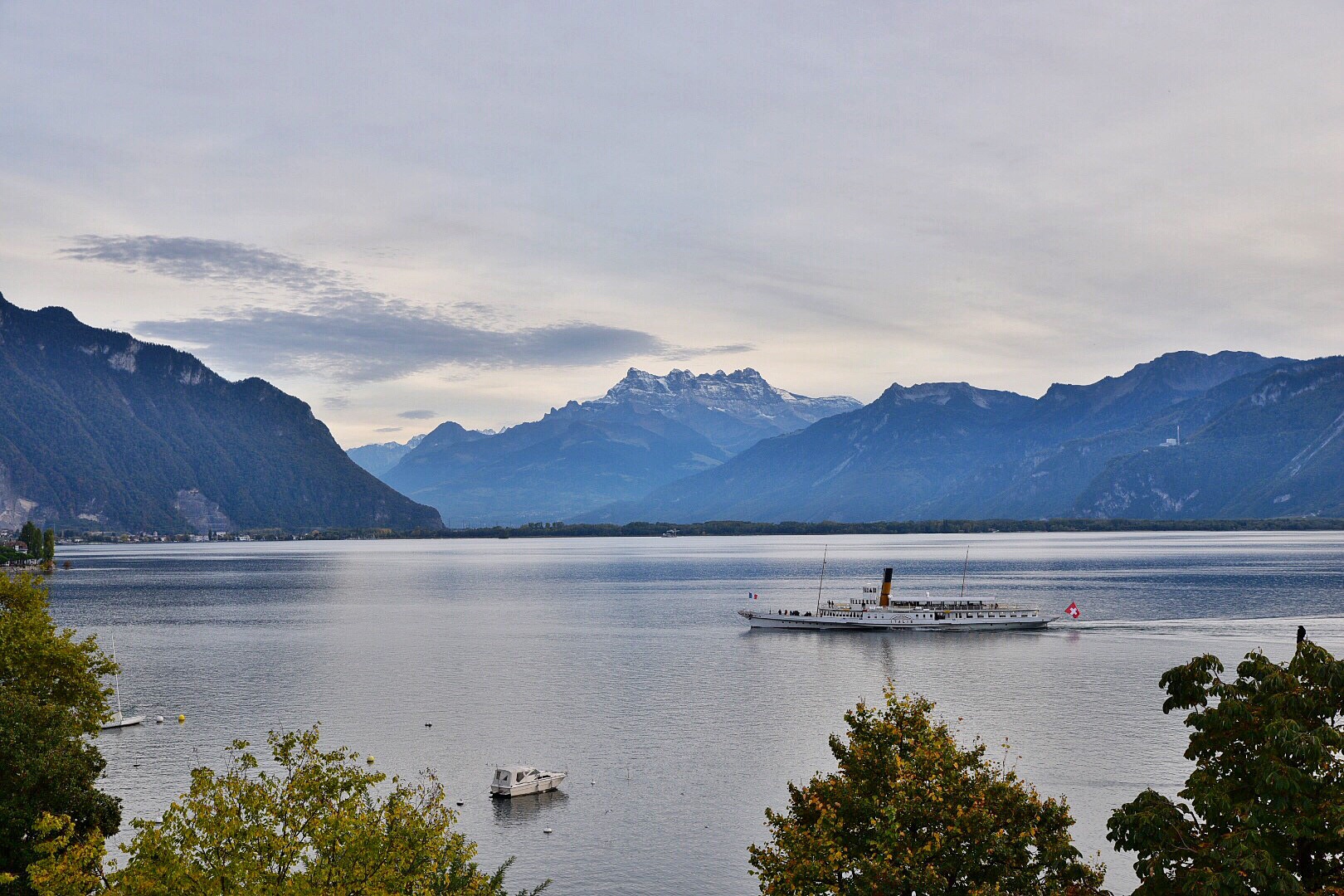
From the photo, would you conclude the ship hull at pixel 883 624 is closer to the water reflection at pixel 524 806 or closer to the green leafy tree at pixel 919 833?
the water reflection at pixel 524 806

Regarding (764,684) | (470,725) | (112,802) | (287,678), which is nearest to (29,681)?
(112,802)

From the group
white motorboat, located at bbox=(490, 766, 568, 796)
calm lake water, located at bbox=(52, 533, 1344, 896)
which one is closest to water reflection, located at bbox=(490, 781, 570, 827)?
calm lake water, located at bbox=(52, 533, 1344, 896)

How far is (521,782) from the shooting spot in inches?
2719

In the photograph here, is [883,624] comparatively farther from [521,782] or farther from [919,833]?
[919,833]

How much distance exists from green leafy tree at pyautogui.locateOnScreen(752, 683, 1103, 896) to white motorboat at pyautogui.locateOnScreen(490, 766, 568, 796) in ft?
111

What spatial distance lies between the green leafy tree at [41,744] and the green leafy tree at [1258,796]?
3549 cm

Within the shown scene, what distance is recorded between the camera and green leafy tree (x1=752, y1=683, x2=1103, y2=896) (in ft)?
111

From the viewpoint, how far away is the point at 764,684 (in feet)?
367

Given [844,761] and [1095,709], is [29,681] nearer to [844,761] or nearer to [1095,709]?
[844,761]

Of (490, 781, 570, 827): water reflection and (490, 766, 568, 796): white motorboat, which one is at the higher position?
(490, 766, 568, 796): white motorboat

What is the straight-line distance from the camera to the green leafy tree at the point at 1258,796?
1024 inches

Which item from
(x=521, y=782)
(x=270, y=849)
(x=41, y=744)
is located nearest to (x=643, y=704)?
(x=521, y=782)

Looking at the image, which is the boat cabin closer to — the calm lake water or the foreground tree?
the calm lake water

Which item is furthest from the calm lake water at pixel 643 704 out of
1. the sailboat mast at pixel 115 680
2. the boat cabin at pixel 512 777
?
the sailboat mast at pixel 115 680
